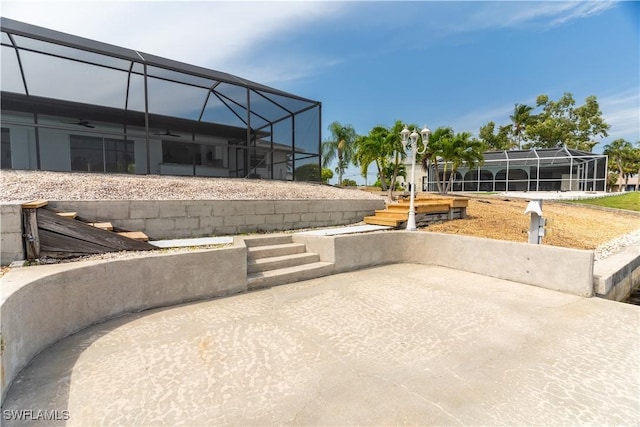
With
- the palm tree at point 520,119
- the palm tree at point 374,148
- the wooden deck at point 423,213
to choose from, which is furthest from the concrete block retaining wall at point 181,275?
the palm tree at point 520,119

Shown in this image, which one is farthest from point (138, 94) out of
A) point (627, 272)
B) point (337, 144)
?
point (337, 144)

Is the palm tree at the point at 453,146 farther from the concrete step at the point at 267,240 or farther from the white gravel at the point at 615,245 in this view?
the concrete step at the point at 267,240

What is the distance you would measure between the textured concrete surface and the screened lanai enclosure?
26027 mm

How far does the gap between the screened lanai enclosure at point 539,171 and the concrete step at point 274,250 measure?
25.1 metres

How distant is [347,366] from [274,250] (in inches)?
130

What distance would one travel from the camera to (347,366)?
101 inches

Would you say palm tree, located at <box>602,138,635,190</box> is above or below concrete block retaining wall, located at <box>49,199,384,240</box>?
above

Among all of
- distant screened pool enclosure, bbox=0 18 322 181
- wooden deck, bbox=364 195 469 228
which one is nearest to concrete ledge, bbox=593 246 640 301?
wooden deck, bbox=364 195 469 228

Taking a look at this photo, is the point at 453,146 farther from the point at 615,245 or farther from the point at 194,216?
the point at 194,216

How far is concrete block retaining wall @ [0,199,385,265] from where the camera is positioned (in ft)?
12.1

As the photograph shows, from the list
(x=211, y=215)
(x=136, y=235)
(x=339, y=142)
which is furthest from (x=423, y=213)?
(x=339, y=142)

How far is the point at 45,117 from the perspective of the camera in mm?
9859

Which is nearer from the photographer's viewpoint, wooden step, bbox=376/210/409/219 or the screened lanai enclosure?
wooden step, bbox=376/210/409/219

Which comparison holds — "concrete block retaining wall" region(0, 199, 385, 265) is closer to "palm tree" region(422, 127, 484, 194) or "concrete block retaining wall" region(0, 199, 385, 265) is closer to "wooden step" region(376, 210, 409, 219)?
"wooden step" region(376, 210, 409, 219)
